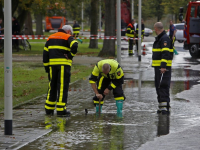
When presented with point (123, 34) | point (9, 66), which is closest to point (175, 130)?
point (9, 66)

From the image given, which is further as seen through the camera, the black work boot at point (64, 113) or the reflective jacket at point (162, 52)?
the reflective jacket at point (162, 52)

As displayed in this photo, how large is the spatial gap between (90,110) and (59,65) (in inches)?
50.7

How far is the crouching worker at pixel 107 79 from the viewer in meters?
9.91

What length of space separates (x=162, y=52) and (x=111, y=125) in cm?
218

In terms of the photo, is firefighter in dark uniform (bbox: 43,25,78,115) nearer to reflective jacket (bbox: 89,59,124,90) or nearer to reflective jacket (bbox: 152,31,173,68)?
reflective jacket (bbox: 89,59,124,90)

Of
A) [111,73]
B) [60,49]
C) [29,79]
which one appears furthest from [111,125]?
[29,79]

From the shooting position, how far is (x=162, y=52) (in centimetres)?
1048

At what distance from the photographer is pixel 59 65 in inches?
395

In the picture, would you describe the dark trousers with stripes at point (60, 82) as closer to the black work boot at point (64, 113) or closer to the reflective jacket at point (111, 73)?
the black work boot at point (64, 113)

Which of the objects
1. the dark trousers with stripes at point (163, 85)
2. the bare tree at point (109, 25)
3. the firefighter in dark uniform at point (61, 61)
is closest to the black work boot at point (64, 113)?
the firefighter in dark uniform at point (61, 61)

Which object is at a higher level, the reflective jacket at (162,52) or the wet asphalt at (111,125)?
the reflective jacket at (162,52)

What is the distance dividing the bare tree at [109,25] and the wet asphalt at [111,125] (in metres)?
12.6

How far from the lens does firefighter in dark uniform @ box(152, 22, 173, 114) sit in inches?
411

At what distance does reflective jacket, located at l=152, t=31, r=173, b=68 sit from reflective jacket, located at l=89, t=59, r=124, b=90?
0.92 m
